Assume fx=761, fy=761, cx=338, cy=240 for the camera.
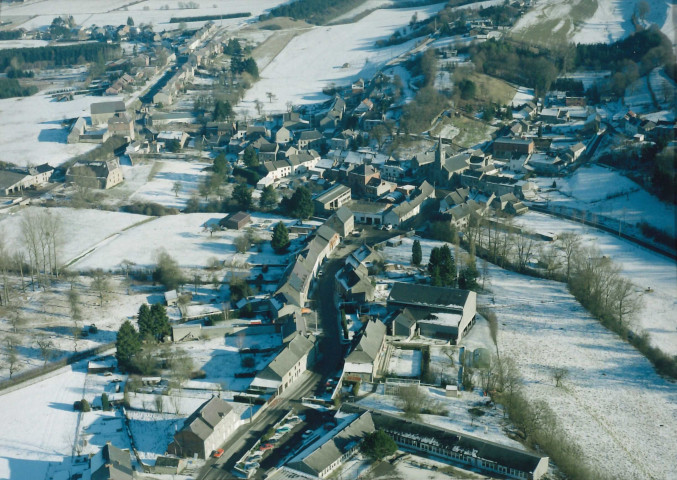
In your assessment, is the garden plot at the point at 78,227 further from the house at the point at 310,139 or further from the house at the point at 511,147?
the house at the point at 511,147

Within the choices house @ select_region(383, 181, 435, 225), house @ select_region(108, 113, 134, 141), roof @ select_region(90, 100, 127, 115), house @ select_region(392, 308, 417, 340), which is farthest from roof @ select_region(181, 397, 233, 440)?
roof @ select_region(90, 100, 127, 115)

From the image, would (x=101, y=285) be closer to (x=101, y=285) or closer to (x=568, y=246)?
(x=101, y=285)

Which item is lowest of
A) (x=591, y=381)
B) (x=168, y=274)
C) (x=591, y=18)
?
(x=591, y=381)

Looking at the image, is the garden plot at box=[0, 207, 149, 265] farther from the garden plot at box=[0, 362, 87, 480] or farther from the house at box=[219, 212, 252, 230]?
the garden plot at box=[0, 362, 87, 480]

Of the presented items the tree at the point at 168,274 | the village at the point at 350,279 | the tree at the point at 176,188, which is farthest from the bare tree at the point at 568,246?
the tree at the point at 176,188

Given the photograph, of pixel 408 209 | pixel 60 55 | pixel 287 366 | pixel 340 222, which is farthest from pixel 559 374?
pixel 60 55

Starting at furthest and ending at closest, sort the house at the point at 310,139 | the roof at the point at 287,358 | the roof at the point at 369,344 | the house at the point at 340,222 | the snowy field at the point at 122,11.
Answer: the snowy field at the point at 122,11, the house at the point at 310,139, the house at the point at 340,222, the roof at the point at 369,344, the roof at the point at 287,358
